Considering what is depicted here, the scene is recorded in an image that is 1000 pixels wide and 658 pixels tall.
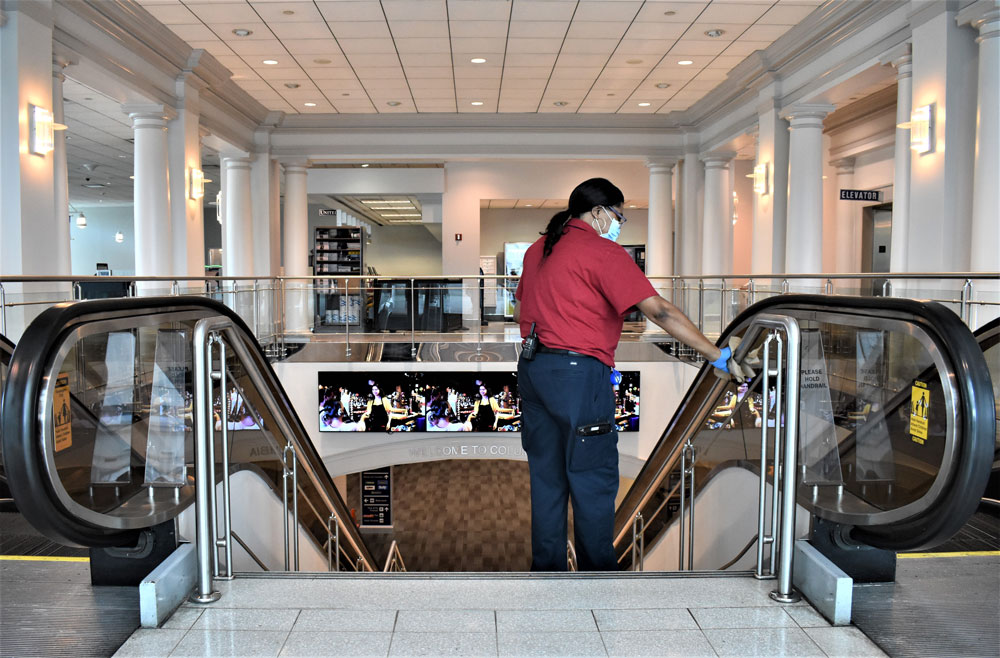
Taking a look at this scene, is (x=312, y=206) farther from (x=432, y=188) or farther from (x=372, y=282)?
(x=372, y=282)

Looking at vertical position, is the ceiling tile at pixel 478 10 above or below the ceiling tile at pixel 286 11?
above

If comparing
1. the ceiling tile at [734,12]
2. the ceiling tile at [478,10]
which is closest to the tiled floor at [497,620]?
the ceiling tile at [478,10]

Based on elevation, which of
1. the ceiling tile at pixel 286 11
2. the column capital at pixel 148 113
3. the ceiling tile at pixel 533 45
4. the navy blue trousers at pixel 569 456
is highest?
the ceiling tile at pixel 533 45

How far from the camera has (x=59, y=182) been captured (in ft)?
23.5

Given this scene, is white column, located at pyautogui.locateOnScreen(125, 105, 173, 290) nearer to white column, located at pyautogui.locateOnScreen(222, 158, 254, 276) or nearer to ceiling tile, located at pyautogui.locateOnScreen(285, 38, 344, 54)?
ceiling tile, located at pyautogui.locateOnScreen(285, 38, 344, 54)

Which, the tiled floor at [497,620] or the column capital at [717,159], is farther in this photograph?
the column capital at [717,159]

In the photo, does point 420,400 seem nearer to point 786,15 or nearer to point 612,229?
point 786,15

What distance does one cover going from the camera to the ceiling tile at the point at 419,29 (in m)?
8.73

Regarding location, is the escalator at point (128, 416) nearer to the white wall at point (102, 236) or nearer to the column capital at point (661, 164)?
the column capital at point (661, 164)

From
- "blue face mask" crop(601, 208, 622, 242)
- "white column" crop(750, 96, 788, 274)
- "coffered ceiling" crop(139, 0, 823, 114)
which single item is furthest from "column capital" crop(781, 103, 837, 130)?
"blue face mask" crop(601, 208, 622, 242)

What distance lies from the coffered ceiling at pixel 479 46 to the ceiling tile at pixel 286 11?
0.05 feet

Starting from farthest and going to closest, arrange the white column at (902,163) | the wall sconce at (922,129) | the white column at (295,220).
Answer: the white column at (295,220) < the white column at (902,163) < the wall sconce at (922,129)

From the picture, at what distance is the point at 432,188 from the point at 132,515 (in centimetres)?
1464

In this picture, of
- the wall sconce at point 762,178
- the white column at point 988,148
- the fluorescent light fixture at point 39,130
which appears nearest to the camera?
the white column at point 988,148
